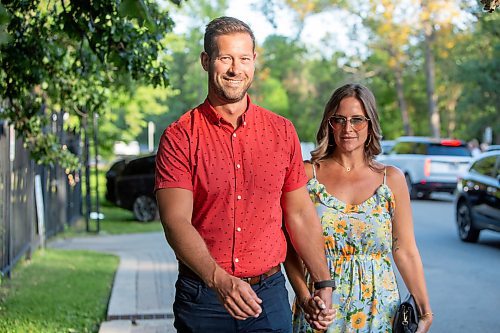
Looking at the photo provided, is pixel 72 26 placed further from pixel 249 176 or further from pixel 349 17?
pixel 349 17

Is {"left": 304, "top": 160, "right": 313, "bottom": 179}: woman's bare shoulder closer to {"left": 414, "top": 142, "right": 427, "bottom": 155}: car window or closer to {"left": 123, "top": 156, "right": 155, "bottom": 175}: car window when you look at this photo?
{"left": 123, "top": 156, "right": 155, "bottom": 175}: car window

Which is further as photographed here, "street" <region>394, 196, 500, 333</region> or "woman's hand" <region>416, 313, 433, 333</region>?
"street" <region>394, 196, 500, 333</region>

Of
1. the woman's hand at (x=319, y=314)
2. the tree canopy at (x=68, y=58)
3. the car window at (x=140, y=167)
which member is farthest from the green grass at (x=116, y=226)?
the woman's hand at (x=319, y=314)

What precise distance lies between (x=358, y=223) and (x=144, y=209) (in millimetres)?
16927

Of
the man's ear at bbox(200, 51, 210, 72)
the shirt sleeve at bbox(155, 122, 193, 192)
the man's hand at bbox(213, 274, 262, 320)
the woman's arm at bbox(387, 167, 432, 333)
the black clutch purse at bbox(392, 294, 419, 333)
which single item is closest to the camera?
the man's hand at bbox(213, 274, 262, 320)

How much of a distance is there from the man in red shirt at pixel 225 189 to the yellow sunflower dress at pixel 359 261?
603mm

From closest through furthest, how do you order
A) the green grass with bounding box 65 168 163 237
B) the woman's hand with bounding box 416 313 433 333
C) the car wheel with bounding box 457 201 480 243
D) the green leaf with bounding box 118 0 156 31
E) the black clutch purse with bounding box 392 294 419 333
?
1. the green leaf with bounding box 118 0 156 31
2. the black clutch purse with bounding box 392 294 419 333
3. the woman's hand with bounding box 416 313 433 333
4. the car wheel with bounding box 457 201 480 243
5. the green grass with bounding box 65 168 163 237

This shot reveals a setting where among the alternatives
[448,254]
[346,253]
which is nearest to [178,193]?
[346,253]

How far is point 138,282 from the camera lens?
10.7m

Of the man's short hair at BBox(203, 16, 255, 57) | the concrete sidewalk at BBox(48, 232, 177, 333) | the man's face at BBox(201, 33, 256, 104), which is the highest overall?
the man's short hair at BBox(203, 16, 255, 57)

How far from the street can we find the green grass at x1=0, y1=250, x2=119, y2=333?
2.95 meters

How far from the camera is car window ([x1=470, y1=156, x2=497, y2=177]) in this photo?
1511 centimetres

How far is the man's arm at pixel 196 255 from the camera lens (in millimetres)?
3299

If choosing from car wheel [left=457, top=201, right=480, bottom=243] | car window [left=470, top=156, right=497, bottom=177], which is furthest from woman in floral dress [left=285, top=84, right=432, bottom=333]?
car wheel [left=457, top=201, right=480, bottom=243]
